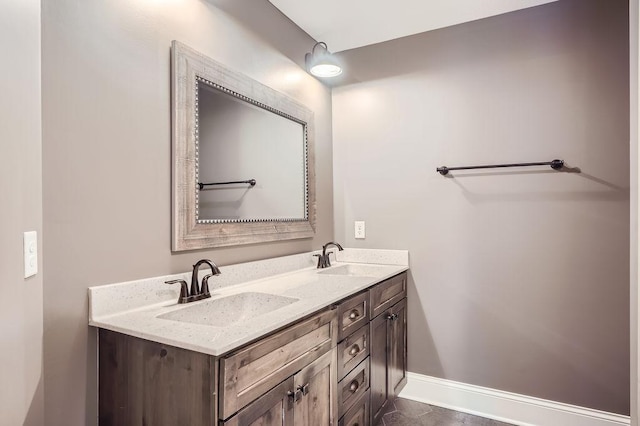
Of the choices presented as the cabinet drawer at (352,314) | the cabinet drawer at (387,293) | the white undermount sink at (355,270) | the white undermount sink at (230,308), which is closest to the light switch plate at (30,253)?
the white undermount sink at (230,308)

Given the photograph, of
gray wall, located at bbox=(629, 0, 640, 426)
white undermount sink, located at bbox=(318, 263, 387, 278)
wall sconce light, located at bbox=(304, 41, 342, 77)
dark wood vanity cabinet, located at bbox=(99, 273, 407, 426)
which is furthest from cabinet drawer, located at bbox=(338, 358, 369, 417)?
wall sconce light, located at bbox=(304, 41, 342, 77)

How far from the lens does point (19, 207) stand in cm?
92

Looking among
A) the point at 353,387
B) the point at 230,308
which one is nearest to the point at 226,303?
the point at 230,308

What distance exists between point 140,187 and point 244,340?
0.73 meters

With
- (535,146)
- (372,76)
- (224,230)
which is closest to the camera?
(224,230)

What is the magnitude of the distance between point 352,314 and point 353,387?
348 mm

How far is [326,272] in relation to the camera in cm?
233

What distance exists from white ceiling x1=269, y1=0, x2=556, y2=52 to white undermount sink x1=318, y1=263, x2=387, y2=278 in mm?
1551

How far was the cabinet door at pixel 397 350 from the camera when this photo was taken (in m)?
2.16

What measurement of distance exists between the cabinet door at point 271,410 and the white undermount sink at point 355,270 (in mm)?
1086

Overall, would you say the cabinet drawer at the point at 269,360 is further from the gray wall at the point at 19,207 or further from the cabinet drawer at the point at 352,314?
the gray wall at the point at 19,207

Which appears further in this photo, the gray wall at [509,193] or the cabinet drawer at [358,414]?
the gray wall at [509,193]

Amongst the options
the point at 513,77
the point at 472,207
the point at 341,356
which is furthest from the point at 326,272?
the point at 513,77

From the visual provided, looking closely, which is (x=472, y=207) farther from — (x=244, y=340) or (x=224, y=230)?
(x=244, y=340)
